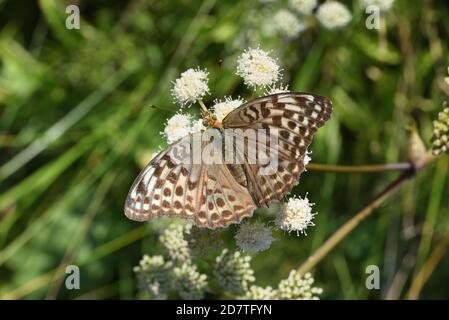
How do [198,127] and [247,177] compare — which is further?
[198,127]

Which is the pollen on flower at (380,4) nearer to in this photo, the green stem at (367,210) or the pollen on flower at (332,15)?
the pollen on flower at (332,15)

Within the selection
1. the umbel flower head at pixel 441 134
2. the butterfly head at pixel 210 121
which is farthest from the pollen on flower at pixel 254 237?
the umbel flower head at pixel 441 134

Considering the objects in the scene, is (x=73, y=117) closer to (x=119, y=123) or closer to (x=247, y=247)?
(x=119, y=123)

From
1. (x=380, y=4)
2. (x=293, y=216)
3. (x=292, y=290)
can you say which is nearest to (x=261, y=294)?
(x=292, y=290)

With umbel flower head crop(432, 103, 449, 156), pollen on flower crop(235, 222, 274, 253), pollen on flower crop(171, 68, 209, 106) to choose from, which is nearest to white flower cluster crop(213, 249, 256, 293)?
pollen on flower crop(235, 222, 274, 253)

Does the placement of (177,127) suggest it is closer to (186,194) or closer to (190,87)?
(190,87)
